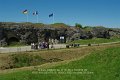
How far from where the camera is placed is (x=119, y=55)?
25656mm

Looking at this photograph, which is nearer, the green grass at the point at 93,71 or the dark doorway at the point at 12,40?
the green grass at the point at 93,71

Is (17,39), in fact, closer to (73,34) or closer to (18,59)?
(73,34)

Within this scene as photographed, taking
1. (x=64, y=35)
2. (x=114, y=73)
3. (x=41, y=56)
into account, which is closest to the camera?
(x=114, y=73)

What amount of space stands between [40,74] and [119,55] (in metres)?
6.60

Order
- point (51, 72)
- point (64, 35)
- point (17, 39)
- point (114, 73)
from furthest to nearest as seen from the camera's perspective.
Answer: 1. point (64, 35)
2. point (17, 39)
3. point (51, 72)
4. point (114, 73)

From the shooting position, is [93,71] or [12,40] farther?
[12,40]

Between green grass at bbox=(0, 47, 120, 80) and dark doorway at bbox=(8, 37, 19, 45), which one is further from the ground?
dark doorway at bbox=(8, 37, 19, 45)

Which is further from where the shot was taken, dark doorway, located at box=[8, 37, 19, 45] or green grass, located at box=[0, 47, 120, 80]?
dark doorway, located at box=[8, 37, 19, 45]

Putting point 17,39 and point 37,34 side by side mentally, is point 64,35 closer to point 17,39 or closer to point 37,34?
point 37,34

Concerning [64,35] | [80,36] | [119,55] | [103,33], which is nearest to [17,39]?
[64,35]

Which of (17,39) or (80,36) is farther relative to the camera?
(80,36)

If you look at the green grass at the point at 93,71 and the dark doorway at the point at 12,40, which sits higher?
the dark doorway at the point at 12,40

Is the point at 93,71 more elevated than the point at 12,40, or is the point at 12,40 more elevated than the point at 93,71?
the point at 12,40

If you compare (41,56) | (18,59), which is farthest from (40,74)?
(41,56)
